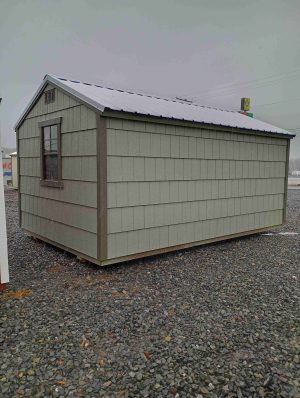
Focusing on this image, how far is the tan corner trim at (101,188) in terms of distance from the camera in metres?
4.22

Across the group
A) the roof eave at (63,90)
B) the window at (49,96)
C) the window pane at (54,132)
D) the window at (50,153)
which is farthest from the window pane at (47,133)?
the roof eave at (63,90)

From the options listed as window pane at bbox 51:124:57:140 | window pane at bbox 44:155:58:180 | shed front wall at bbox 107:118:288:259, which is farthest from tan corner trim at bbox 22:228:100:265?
window pane at bbox 51:124:57:140

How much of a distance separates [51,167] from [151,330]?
A: 3.62 m

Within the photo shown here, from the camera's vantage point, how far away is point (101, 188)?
430 cm

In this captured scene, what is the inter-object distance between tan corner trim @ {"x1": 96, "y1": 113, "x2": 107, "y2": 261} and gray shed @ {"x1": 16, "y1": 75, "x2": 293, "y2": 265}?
14 mm

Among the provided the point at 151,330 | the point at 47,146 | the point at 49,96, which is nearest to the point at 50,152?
the point at 47,146

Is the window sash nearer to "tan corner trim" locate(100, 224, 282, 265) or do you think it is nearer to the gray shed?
the gray shed

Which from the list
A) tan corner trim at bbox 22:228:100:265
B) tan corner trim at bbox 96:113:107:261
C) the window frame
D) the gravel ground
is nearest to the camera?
the gravel ground

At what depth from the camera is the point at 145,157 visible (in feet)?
15.6

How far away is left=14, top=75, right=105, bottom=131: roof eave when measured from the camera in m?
4.24

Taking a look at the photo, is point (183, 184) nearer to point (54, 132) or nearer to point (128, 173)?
point (128, 173)

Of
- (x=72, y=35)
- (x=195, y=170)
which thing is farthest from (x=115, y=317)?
(x=72, y=35)

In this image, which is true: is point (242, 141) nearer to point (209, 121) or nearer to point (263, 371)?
point (209, 121)

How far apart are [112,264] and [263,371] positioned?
2.92 meters
